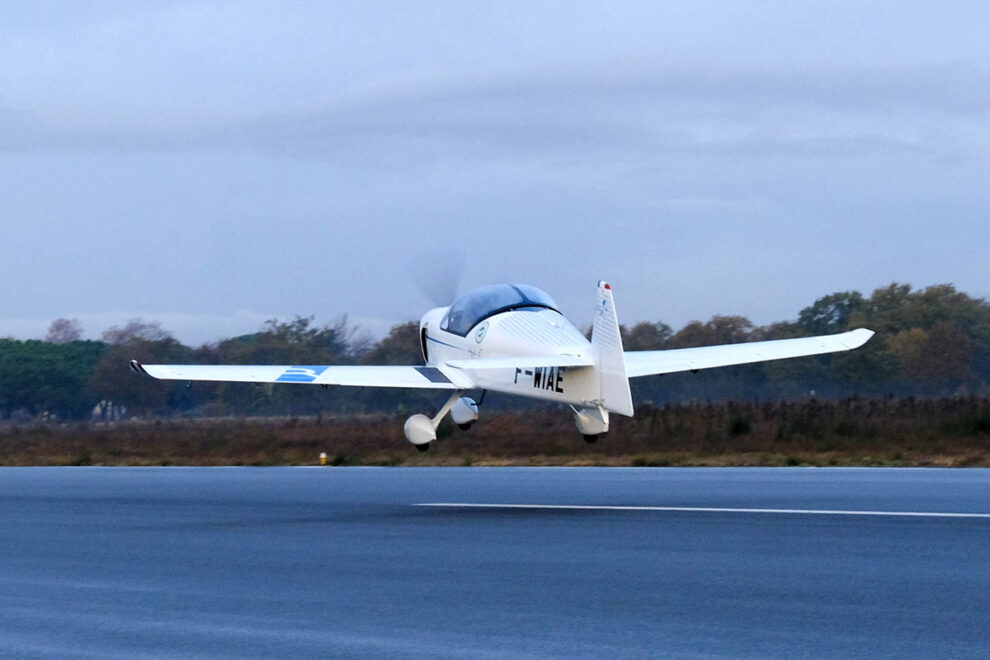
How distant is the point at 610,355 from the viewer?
18953 mm

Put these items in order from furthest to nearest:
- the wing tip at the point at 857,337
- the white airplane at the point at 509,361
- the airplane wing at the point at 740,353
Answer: the wing tip at the point at 857,337 → the airplane wing at the point at 740,353 → the white airplane at the point at 509,361

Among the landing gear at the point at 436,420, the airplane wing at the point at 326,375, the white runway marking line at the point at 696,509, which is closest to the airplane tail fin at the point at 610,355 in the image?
the white runway marking line at the point at 696,509

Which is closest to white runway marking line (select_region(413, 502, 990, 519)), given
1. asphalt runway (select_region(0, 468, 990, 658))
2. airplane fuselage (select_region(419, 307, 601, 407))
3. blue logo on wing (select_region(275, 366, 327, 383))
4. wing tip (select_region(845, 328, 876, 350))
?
asphalt runway (select_region(0, 468, 990, 658))

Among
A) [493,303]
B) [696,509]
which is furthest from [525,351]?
[696,509]

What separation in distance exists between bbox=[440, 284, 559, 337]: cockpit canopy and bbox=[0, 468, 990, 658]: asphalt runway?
10.2 meters

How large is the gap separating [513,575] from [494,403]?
29013 millimetres

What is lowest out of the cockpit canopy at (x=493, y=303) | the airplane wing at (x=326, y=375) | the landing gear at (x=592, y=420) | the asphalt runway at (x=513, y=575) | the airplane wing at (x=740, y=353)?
the asphalt runway at (x=513, y=575)

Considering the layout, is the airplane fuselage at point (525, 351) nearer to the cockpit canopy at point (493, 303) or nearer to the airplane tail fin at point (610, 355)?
the cockpit canopy at point (493, 303)

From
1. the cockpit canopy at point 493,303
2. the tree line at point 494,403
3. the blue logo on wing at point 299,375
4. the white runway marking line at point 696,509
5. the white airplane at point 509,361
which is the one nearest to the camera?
the white runway marking line at point 696,509

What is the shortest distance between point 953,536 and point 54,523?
7833 millimetres

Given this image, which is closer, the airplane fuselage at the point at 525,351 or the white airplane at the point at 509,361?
the airplane fuselage at the point at 525,351

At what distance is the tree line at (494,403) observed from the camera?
149ft

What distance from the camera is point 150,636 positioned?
647 centimetres

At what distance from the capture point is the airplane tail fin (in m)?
18.3
